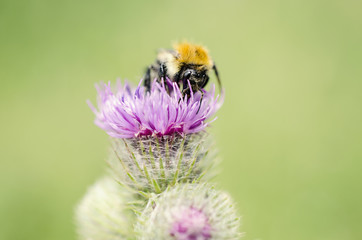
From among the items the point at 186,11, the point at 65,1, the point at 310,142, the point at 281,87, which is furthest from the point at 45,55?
the point at 310,142

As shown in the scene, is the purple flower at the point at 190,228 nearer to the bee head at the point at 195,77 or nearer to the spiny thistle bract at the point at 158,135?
the spiny thistle bract at the point at 158,135

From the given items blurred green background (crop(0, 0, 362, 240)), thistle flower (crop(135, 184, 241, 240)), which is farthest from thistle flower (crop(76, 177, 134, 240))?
Answer: blurred green background (crop(0, 0, 362, 240))

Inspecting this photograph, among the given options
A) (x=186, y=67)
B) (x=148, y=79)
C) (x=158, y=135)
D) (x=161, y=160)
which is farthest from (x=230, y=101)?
(x=161, y=160)

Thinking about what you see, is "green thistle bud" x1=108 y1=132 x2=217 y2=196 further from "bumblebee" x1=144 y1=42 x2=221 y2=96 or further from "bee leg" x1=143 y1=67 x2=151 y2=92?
"bee leg" x1=143 y1=67 x2=151 y2=92

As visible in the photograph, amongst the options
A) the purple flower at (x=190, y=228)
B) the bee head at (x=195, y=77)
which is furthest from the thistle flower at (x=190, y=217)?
the bee head at (x=195, y=77)

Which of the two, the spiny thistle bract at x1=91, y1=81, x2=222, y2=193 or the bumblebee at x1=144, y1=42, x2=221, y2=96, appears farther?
the bumblebee at x1=144, y1=42, x2=221, y2=96

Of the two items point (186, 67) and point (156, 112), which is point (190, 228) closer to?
point (156, 112)
